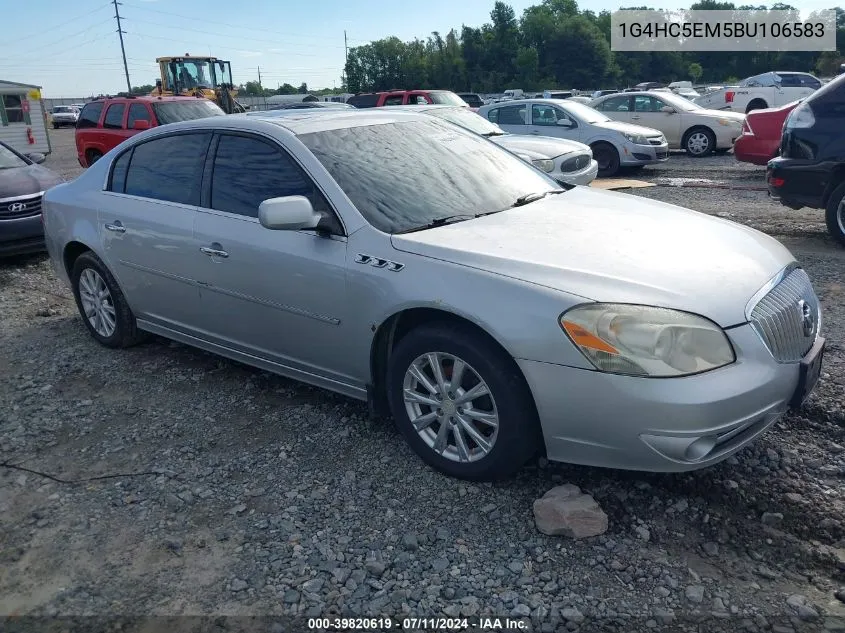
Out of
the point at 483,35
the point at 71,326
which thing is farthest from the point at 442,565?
the point at 483,35

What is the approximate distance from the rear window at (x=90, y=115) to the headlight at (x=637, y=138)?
419 inches

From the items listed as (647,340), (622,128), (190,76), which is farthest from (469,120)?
(190,76)

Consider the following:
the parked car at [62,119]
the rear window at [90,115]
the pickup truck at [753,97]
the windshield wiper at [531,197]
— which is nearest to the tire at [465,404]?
the windshield wiper at [531,197]

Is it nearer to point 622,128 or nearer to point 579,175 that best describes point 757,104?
point 622,128

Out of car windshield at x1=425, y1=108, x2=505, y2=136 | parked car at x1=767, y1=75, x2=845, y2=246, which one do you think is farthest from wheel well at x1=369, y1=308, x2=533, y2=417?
car windshield at x1=425, y1=108, x2=505, y2=136

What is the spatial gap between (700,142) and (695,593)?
15.2 meters

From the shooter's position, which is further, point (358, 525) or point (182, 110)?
point (182, 110)

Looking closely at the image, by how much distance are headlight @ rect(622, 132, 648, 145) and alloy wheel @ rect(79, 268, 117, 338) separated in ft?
34.4

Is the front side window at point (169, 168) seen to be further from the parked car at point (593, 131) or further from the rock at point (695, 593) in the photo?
the parked car at point (593, 131)

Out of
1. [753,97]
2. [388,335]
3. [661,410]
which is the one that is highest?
[753,97]

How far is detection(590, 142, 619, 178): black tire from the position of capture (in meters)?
13.5

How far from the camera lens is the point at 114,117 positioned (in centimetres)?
1508

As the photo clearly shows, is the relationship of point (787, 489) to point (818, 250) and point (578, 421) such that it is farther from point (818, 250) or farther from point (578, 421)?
point (818, 250)

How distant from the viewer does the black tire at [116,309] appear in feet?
16.8
